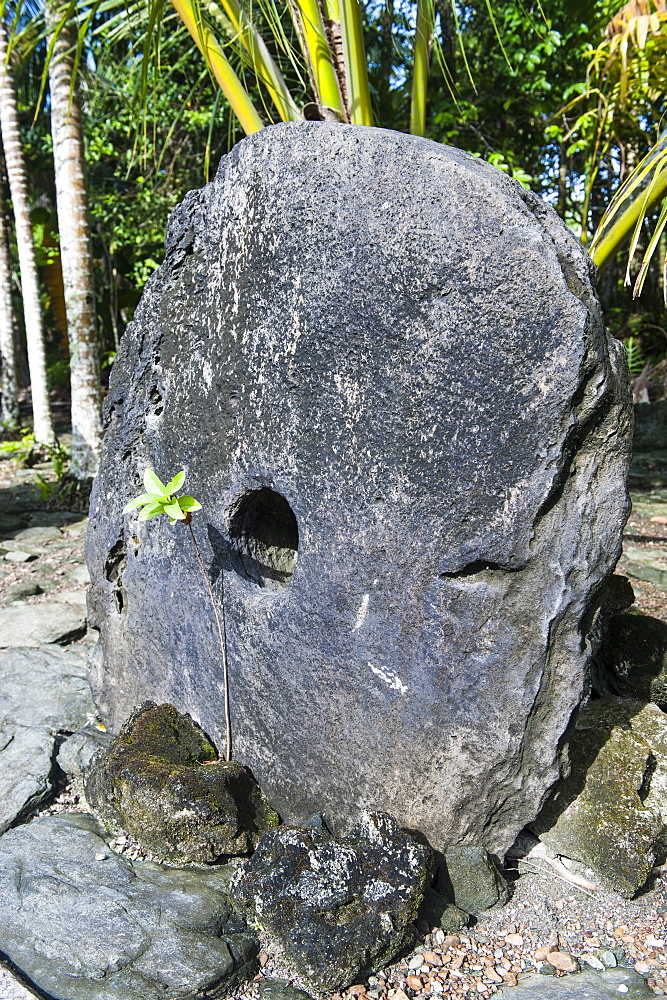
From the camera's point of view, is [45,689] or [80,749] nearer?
[80,749]

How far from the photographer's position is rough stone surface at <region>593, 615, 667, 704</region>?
311 centimetres

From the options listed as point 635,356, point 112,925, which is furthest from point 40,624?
point 635,356

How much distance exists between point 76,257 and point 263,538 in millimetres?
4239

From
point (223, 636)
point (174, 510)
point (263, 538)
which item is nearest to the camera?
point (174, 510)

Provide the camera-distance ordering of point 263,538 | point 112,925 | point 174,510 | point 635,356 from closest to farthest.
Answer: point 112,925
point 174,510
point 263,538
point 635,356

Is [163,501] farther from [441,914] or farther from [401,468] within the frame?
[441,914]

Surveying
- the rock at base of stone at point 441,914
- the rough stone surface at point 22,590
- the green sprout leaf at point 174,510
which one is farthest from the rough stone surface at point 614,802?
the rough stone surface at point 22,590

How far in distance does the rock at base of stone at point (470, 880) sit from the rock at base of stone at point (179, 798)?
55 centimetres

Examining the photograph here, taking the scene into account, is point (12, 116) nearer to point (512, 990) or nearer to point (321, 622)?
point (321, 622)

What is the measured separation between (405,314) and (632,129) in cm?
651

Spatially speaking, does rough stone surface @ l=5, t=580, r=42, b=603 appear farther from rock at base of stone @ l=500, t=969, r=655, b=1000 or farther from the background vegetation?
rock at base of stone @ l=500, t=969, r=655, b=1000

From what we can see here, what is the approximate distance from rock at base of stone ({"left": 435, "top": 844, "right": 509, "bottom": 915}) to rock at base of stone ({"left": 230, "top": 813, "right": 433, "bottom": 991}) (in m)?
0.13

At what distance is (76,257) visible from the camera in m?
6.27

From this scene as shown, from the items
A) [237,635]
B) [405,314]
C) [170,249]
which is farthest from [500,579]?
[170,249]
